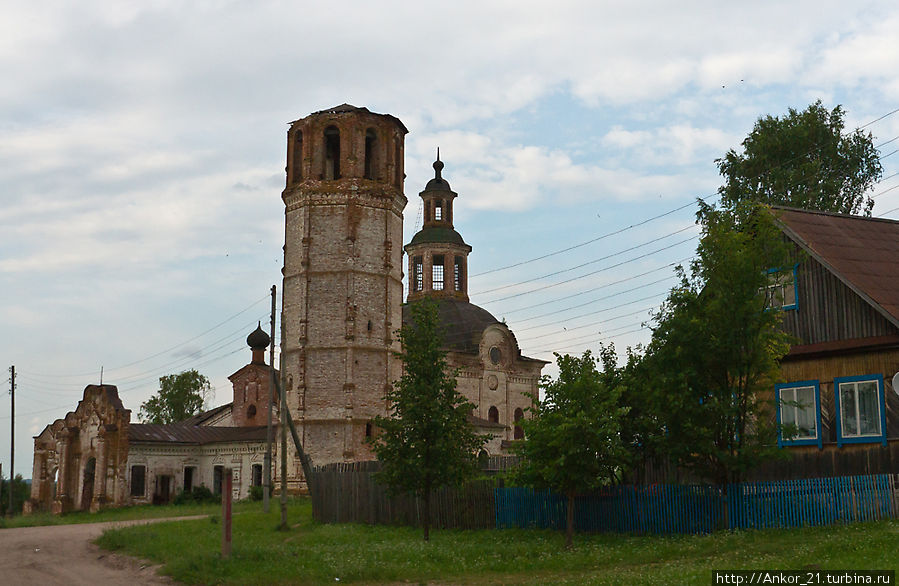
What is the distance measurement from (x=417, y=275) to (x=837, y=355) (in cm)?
4571

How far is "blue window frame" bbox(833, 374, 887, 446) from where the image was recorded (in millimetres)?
21734

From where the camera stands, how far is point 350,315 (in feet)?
142

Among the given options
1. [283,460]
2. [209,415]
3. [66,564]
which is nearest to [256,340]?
[209,415]

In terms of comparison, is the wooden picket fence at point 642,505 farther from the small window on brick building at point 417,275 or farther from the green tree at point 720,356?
the small window on brick building at point 417,275

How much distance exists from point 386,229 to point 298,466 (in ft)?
38.8

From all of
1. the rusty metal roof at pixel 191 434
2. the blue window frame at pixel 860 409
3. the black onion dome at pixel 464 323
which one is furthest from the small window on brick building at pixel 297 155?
the blue window frame at pixel 860 409

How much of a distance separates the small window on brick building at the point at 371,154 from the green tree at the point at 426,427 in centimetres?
2129

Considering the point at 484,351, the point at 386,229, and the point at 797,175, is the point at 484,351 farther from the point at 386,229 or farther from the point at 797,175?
the point at 797,175

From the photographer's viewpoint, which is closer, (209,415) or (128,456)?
(128,456)

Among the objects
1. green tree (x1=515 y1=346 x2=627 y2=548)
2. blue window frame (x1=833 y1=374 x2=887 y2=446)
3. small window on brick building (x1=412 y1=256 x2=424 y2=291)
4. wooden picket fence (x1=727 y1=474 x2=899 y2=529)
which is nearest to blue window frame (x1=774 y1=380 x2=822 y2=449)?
blue window frame (x1=833 y1=374 x2=887 y2=446)

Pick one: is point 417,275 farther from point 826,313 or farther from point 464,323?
point 826,313

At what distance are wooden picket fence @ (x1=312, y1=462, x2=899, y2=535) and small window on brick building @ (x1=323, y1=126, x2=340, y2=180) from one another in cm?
1939

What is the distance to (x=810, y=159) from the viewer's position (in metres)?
40.7

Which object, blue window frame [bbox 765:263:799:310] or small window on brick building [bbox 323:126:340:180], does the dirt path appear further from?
small window on brick building [bbox 323:126:340:180]
